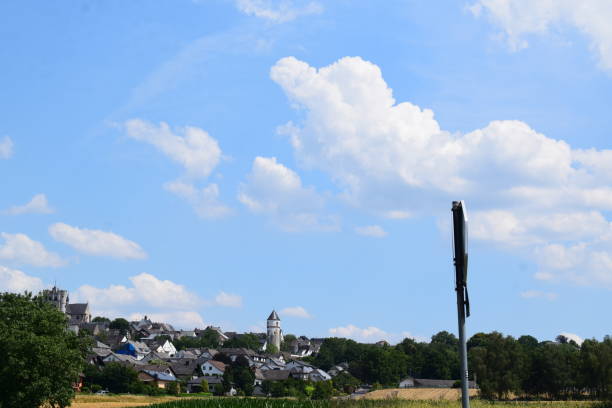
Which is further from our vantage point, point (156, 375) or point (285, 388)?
point (156, 375)

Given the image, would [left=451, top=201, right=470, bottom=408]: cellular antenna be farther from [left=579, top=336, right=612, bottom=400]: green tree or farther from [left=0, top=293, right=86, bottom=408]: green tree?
[left=579, top=336, right=612, bottom=400]: green tree

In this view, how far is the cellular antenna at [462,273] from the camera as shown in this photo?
6.03 metres

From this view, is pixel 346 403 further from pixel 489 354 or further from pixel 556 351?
pixel 556 351

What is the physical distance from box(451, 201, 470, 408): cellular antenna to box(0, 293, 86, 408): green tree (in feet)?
142

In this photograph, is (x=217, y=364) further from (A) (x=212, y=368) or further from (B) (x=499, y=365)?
(B) (x=499, y=365)

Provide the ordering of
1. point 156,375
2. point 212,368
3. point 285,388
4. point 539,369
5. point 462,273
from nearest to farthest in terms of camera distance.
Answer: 1. point 462,273
2. point 539,369
3. point 285,388
4. point 156,375
5. point 212,368

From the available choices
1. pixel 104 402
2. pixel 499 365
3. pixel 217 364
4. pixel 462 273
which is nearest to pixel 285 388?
pixel 104 402

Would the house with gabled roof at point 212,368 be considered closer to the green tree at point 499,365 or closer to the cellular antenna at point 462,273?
the green tree at point 499,365

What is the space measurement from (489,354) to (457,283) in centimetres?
6159

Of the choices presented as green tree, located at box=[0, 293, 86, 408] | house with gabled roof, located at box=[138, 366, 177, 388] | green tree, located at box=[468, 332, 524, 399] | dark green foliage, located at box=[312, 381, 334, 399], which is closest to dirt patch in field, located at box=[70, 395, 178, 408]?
green tree, located at box=[0, 293, 86, 408]

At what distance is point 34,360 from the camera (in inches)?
1757

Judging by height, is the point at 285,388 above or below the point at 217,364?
below

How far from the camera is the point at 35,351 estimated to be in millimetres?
44312

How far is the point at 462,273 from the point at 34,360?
44.6 meters
